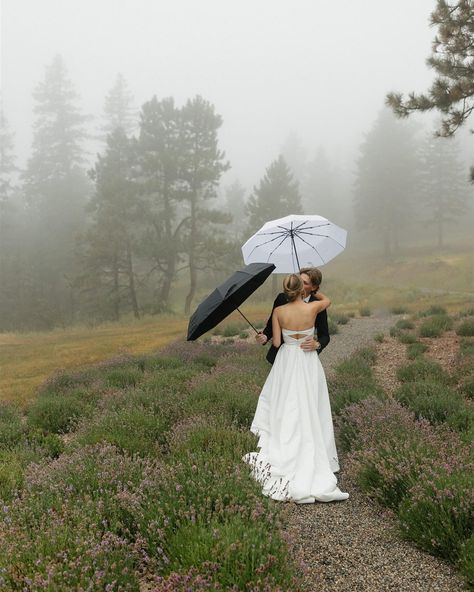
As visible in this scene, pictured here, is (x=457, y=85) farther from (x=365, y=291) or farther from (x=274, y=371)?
(x=365, y=291)

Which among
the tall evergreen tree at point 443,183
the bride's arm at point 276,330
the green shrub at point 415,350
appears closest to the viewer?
the bride's arm at point 276,330

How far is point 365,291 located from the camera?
1330 inches

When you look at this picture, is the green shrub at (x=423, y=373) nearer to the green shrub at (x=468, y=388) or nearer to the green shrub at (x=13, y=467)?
the green shrub at (x=468, y=388)

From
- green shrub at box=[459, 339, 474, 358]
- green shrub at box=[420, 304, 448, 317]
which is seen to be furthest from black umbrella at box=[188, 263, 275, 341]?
green shrub at box=[420, 304, 448, 317]

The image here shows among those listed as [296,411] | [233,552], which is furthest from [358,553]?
[296,411]

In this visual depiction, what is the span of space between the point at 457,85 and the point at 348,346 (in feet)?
23.2

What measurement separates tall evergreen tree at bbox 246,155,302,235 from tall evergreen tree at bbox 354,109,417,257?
50.5 ft

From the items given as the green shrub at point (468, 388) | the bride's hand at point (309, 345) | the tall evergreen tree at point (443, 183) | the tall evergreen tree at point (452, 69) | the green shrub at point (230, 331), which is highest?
the tall evergreen tree at point (443, 183)

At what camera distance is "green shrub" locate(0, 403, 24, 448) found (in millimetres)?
6922

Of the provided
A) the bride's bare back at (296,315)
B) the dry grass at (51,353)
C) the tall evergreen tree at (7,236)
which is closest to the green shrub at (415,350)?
the bride's bare back at (296,315)

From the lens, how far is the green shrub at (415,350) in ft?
36.3

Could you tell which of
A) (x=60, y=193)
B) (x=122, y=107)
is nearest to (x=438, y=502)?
(x=60, y=193)

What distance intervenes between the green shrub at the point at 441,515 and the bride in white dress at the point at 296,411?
110 centimetres

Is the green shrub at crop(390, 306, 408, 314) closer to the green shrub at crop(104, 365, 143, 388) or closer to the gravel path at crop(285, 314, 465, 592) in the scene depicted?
the green shrub at crop(104, 365, 143, 388)
